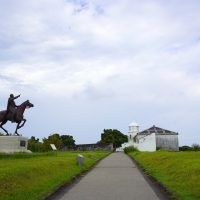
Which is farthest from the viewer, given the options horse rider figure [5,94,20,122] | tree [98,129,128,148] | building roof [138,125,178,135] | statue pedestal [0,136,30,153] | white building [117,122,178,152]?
tree [98,129,128,148]

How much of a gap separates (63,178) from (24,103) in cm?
2184

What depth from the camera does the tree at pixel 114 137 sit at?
121 metres

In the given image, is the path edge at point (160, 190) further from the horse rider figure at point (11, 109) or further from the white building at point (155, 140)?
the white building at point (155, 140)

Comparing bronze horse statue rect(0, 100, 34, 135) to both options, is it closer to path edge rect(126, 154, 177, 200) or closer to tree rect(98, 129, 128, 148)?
path edge rect(126, 154, 177, 200)

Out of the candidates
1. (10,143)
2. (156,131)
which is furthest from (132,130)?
(10,143)

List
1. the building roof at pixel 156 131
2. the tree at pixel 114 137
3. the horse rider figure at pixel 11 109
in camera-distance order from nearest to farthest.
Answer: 1. the horse rider figure at pixel 11 109
2. the building roof at pixel 156 131
3. the tree at pixel 114 137

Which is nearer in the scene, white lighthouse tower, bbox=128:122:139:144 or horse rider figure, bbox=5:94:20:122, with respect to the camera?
horse rider figure, bbox=5:94:20:122

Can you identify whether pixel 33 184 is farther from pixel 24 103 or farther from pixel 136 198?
pixel 24 103

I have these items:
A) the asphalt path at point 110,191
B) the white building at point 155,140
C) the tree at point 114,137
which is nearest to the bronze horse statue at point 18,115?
the asphalt path at point 110,191

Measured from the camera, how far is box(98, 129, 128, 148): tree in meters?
121

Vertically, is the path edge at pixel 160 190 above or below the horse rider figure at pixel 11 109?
below

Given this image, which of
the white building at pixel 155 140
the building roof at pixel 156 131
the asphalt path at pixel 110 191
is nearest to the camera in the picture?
the asphalt path at pixel 110 191

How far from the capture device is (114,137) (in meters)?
121

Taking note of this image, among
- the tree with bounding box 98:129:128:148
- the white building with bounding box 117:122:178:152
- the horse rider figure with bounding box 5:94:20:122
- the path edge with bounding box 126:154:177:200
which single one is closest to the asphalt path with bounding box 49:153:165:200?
the path edge with bounding box 126:154:177:200
